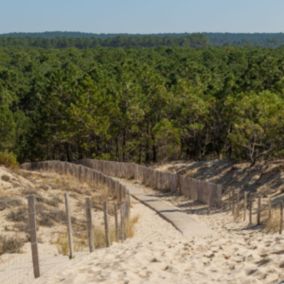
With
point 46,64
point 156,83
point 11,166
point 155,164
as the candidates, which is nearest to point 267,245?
point 11,166

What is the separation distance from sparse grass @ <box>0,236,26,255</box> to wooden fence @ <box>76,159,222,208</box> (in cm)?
1362

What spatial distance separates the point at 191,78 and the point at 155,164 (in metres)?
18.7

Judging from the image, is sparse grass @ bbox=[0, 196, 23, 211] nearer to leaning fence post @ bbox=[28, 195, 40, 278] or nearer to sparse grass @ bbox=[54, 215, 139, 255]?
sparse grass @ bbox=[54, 215, 139, 255]

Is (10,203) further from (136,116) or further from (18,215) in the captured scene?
(136,116)

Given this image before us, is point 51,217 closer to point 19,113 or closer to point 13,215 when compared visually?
point 13,215

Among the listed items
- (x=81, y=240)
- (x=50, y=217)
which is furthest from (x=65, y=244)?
(x=50, y=217)

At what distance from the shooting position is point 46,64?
4267 inches

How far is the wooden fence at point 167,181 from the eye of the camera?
29375 mm

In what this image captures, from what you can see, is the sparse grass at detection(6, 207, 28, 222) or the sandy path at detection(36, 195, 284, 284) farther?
the sparse grass at detection(6, 207, 28, 222)

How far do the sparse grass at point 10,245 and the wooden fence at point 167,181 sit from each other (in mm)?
13624

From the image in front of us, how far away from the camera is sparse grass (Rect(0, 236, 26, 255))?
52.5 ft

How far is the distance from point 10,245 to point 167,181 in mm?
20598

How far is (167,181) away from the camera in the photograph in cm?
3619

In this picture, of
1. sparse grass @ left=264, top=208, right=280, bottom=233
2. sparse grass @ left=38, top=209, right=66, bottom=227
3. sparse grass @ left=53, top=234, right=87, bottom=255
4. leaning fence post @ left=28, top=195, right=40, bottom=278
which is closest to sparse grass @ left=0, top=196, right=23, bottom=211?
sparse grass @ left=38, top=209, right=66, bottom=227
